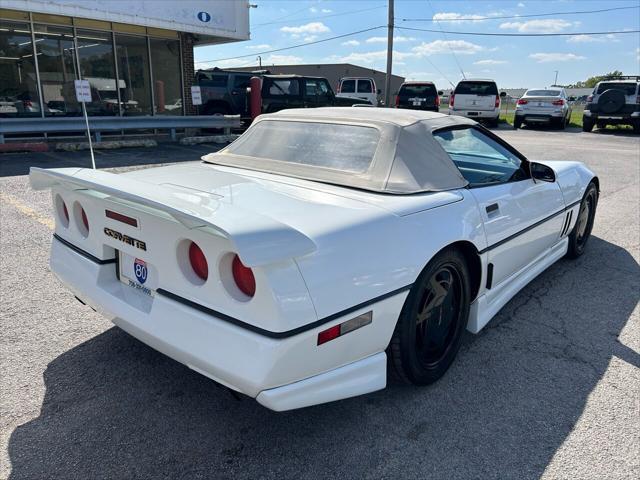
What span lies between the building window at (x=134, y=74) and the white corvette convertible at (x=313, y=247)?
11726 millimetres

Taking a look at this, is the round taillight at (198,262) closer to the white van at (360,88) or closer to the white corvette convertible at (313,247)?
the white corvette convertible at (313,247)

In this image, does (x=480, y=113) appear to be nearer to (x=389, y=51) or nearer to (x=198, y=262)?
(x=389, y=51)

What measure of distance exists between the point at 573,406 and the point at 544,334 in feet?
2.67

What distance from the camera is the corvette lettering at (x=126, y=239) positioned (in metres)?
2.26

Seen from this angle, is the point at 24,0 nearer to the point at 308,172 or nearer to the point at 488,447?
the point at 308,172

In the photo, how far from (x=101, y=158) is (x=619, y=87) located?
18.2 metres

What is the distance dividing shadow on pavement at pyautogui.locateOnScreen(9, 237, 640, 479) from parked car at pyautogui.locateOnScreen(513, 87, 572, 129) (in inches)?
752

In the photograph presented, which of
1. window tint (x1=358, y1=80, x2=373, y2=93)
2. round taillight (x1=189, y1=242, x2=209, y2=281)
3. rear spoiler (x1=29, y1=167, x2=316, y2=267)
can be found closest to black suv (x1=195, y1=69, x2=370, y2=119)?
window tint (x1=358, y1=80, x2=373, y2=93)

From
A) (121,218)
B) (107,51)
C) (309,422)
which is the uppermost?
(107,51)

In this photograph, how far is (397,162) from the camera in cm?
276

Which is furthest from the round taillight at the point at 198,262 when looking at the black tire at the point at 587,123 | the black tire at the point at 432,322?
the black tire at the point at 587,123

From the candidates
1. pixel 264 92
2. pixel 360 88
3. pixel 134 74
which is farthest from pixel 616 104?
pixel 134 74

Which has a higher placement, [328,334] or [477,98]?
[477,98]

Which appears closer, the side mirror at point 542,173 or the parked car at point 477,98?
the side mirror at point 542,173
